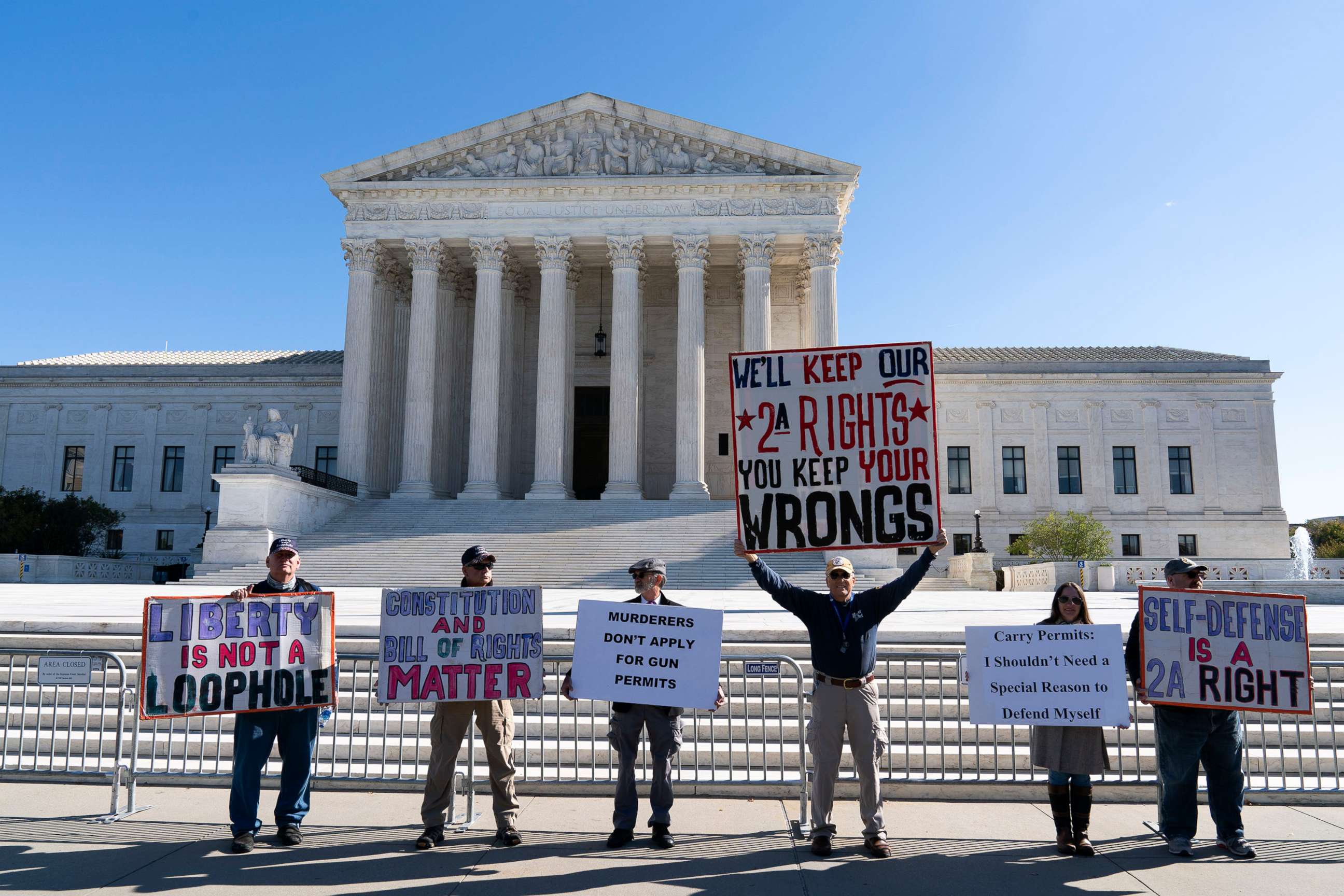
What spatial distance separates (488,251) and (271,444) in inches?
493

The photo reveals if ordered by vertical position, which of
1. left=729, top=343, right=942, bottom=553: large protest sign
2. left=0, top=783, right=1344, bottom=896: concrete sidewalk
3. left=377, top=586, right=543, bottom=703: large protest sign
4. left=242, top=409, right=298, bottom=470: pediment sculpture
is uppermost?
left=242, top=409, right=298, bottom=470: pediment sculpture

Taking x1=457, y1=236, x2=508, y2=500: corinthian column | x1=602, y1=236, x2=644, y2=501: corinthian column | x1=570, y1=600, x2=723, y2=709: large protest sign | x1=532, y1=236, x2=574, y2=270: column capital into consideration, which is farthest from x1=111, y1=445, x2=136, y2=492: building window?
x1=570, y1=600, x2=723, y2=709: large protest sign

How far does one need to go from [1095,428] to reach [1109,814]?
41.4 metres

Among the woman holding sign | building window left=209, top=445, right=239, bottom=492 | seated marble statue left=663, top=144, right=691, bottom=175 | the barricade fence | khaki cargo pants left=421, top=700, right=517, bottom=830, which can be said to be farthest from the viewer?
building window left=209, top=445, right=239, bottom=492

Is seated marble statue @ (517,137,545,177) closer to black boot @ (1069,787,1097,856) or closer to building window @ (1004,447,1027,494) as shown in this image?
building window @ (1004,447,1027,494)

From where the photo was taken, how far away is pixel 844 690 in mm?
6527

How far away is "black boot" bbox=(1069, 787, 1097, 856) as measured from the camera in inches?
251

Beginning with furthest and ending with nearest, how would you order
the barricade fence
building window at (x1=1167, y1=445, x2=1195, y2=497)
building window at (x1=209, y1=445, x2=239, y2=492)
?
building window at (x1=209, y1=445, x2=239, y2=492), building window at (x1=1167, y1=445, x2=1195, y2=497), the barricade fence

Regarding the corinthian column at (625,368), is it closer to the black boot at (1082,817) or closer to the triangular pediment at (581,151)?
the triangular pediment at (581,151)

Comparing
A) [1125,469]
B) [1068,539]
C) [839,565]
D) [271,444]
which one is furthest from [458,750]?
[1125,469]

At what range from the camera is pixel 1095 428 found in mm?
44719

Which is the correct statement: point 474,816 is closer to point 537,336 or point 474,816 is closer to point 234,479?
point 234,479

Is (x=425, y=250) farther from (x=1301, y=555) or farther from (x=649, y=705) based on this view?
(x=1301, y=555)

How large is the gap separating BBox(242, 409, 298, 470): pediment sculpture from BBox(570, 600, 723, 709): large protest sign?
24514 mm
